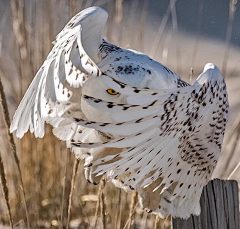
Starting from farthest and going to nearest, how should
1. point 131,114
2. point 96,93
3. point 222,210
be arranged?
point 222,210
point 96,93
point 131,114

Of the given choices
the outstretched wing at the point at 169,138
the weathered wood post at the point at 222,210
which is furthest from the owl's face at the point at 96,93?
the weathered wood post at the point at 222,210

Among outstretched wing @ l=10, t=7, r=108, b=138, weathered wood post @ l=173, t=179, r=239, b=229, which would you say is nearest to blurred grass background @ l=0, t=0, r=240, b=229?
weathered wood post @ l=173, t=179, r=239, b=229

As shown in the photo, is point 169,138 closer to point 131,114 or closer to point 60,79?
point 131,114

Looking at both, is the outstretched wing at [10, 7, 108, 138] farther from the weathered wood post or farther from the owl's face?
the weathered wood post

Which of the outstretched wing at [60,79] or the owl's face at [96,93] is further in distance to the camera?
the owl's face at [96,93]

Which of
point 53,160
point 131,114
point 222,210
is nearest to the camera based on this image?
point 131,114

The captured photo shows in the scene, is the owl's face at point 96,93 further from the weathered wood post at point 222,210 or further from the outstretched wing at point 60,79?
the weathered wood post at point 222,210

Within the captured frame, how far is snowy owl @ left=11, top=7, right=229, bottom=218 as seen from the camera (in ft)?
3.28

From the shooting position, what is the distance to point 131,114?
1.00m

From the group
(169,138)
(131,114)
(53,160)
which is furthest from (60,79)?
(53,160)

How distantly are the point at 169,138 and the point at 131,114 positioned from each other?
13 centimetres

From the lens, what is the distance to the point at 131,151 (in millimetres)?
1020

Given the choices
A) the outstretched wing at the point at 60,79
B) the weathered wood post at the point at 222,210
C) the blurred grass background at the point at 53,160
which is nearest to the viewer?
the outstretched wing at the point at 60,79

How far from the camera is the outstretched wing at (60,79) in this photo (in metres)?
0.98
